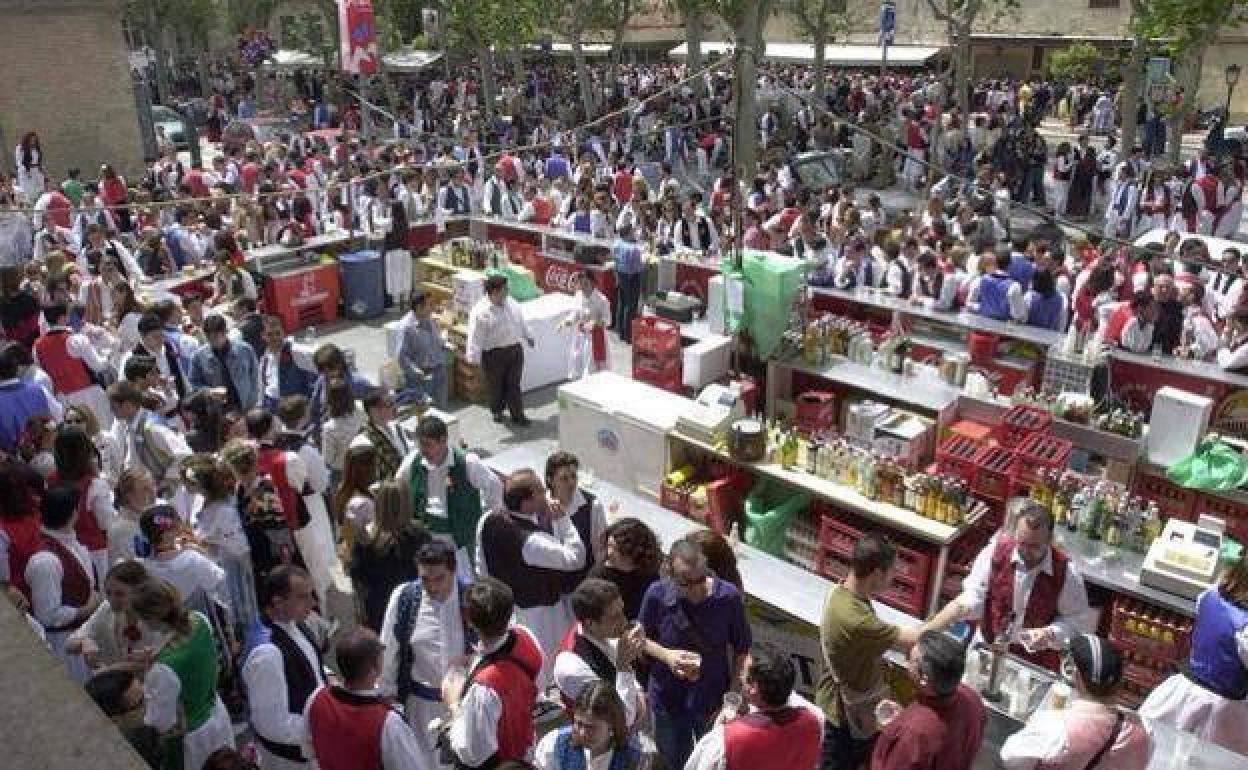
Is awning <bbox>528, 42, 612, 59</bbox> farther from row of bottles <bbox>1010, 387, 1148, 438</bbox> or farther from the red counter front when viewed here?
row of bottles <bbox>1010, 387, 1148, 438</bbox>

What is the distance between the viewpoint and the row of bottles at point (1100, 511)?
6.23 metres

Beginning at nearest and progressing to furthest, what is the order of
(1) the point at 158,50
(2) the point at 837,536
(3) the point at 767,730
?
(3) the point at 767,730 → (2) the point at 837,536 → (1) the point at 158,50

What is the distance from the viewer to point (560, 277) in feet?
43.8

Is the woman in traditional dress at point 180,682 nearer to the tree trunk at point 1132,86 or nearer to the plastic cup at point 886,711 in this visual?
the plastic cup at point 886,711

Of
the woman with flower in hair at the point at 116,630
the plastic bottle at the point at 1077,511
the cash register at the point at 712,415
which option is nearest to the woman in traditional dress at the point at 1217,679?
the plastic bottle at the point at 1077,511

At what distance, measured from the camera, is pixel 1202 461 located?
7.02 meters

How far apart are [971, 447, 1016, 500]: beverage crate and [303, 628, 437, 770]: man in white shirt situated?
452cm

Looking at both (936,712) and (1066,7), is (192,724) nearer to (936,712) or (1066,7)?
(936,712)

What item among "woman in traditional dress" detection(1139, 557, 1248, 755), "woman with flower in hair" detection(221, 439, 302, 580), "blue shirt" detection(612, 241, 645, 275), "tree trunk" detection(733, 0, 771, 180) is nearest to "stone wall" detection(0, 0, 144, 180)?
"tree trunk" detection(733, 0, 771, 180)

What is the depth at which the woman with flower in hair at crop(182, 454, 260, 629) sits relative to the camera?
5422 millimetres

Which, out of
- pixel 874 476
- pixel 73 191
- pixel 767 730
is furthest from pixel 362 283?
pixel 767 730

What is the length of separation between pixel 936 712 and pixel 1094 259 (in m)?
8.55

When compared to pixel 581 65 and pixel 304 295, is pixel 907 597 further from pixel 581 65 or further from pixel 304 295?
pixel 581 65

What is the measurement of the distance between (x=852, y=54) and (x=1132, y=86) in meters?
20.9
